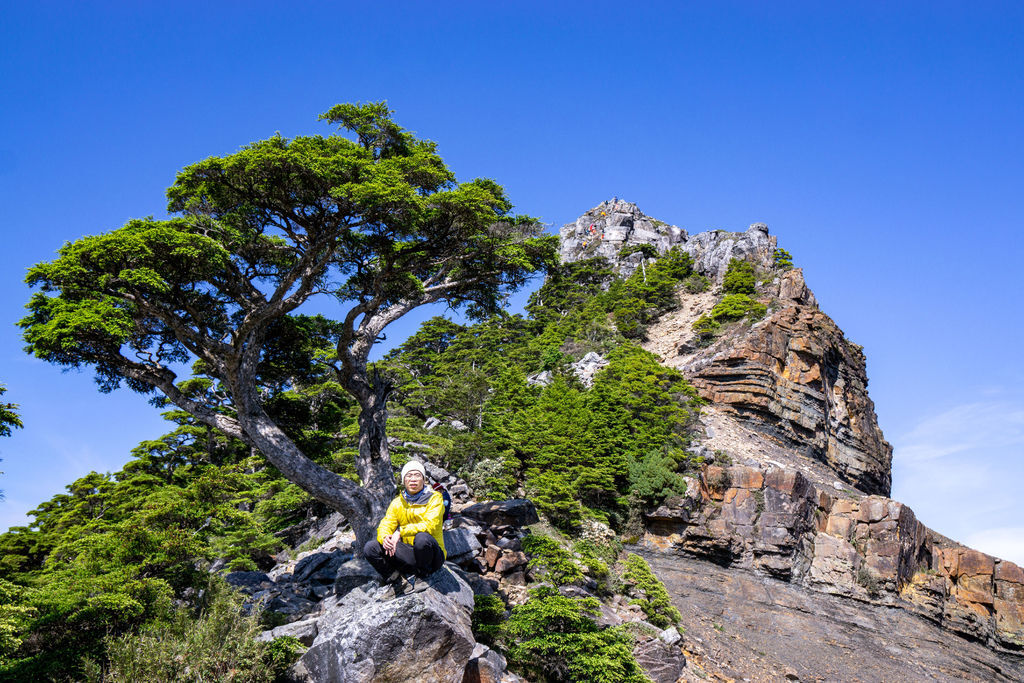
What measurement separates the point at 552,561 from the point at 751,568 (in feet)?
40.0

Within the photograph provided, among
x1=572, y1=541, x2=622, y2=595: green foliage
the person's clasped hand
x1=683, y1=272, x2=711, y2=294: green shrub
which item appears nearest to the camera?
the person's clasped hand

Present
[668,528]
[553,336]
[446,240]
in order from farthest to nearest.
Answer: [553,336] → [668,528] → [446,240]

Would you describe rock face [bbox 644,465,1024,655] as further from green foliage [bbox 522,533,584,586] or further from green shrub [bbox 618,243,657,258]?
green shrub [bbox 618,243,657,258]

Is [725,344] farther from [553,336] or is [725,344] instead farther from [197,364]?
[197,364]

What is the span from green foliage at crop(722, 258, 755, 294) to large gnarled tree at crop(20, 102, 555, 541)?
33.5 meters

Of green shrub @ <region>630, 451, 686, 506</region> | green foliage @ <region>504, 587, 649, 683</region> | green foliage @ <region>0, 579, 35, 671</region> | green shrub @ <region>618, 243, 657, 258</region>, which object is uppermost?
green shrub @ <region>618, 243, 657, 258</region>

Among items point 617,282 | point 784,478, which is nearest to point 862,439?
point 784,478

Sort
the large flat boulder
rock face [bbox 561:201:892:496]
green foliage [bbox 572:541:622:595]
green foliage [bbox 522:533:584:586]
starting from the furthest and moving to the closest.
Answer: rock face [bbox 561:201:892:496], the large flat boulder, green foliage [bbox 572:541:622:595], green foliage [bbox 522:533:584:586]

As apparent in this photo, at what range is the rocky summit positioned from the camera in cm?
705

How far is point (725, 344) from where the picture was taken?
32.4 meters

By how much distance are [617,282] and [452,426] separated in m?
31.5

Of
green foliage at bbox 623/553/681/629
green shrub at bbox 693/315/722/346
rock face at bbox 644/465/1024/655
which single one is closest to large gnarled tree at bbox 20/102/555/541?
green foliage at bbox 623/553/681/629

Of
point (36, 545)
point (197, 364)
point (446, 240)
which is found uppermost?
point (446, 240)

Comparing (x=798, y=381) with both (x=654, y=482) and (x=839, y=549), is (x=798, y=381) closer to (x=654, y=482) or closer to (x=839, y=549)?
(x=839, y=549)
